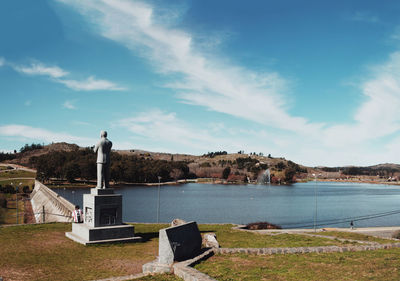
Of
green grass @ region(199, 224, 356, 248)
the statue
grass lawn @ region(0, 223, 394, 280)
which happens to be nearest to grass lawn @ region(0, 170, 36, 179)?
grass lawn @ region(0, 223, 394, 280)

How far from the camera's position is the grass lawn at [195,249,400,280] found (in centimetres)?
1077

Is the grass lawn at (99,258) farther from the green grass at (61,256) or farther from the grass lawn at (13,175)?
the grass lawn at (13,175)

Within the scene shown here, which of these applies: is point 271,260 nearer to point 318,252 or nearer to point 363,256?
point 318,252

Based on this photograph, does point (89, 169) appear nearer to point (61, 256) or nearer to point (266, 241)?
point (61, 256)

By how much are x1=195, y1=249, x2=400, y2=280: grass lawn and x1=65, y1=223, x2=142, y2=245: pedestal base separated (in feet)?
23.1

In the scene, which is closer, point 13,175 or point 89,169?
point 13,175

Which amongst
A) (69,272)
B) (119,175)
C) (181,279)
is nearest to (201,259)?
(181,279)

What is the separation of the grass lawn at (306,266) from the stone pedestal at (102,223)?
715cm

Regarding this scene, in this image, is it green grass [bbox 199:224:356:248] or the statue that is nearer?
green grass [bbox 199:224:356:248]

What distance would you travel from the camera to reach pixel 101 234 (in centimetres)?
1808

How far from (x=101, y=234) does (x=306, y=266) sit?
36.3 ft

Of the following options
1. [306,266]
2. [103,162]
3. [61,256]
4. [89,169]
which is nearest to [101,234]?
[61,256]

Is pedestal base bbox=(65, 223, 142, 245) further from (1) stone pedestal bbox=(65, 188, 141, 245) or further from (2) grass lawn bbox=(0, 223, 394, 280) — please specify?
(2) grass lawn bbox=(0, 223, 394, 280)

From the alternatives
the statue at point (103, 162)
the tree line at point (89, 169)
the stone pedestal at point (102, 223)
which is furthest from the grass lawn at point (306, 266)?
the tree line at point (89, 169)
